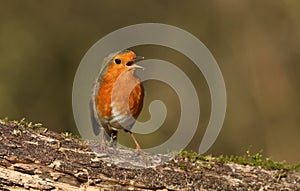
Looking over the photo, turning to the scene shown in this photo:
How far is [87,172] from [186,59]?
21.3 feet

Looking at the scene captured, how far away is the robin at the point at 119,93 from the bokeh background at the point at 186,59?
4223 mm

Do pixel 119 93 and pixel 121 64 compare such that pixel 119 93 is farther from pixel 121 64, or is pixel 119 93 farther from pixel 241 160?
pixel 241 160

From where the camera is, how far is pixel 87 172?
4.07m

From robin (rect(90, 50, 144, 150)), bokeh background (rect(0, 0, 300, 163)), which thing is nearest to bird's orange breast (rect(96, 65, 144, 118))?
robin (rect(90, 50, 144, 150))

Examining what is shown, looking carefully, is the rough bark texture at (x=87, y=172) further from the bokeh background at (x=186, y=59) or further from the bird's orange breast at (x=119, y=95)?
the bokeh background at (x=186, y=59)

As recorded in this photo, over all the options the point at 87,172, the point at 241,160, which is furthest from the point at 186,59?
the point at 87,172

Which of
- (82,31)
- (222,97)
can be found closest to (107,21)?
(82,31)

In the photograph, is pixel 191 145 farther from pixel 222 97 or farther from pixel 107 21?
pixel 107 21

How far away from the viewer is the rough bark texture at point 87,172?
13.0ft

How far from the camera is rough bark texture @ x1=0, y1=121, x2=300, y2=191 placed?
156 inches

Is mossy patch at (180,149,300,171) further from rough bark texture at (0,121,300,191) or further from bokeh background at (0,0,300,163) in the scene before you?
bokeh background at (0,0,300,163)

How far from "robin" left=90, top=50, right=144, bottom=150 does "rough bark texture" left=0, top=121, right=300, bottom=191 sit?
104 centimetres

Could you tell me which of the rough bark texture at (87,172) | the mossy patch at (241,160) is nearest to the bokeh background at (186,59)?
the mossy patch at (241,160)

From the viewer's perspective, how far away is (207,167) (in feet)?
14.2
